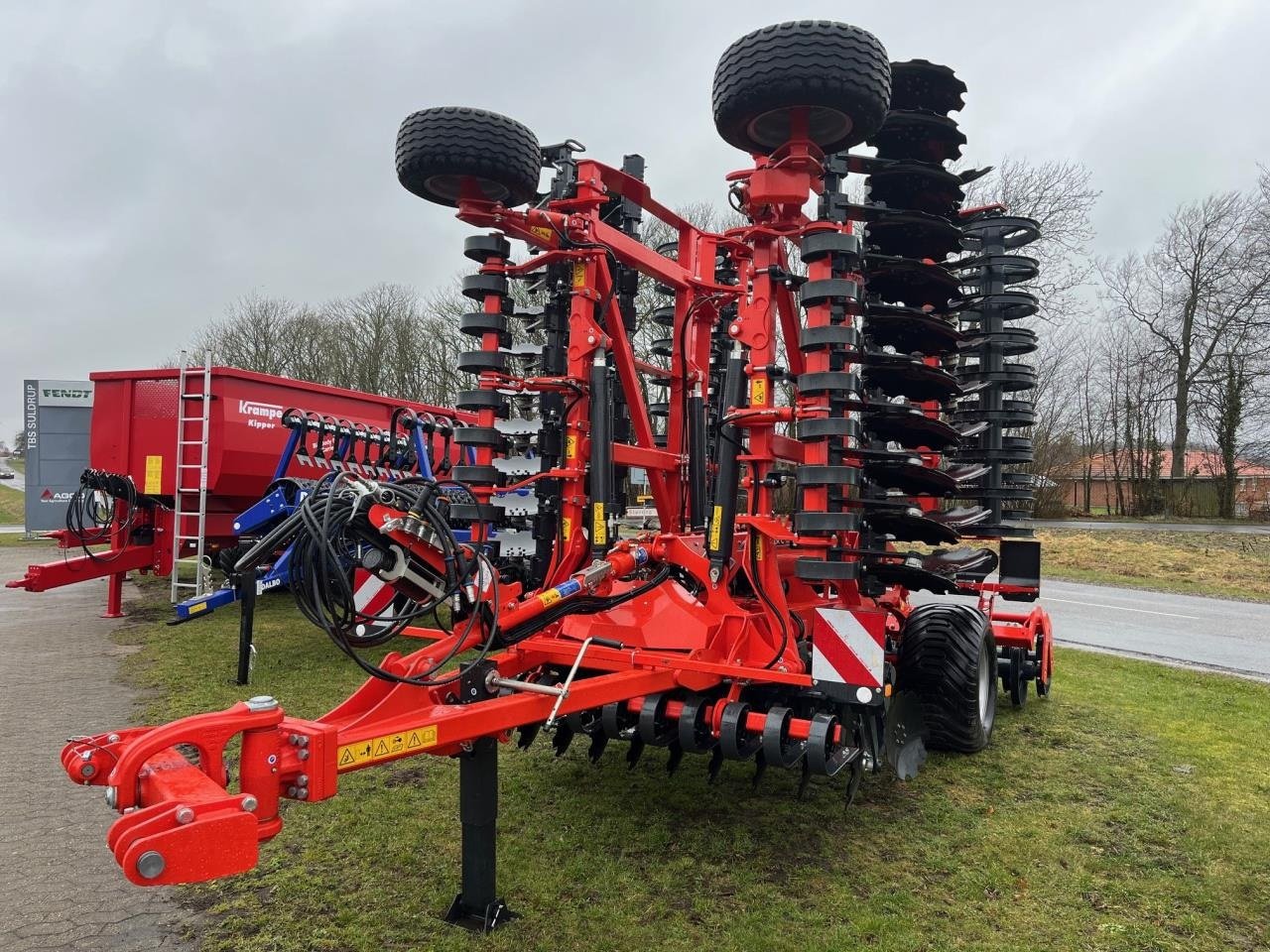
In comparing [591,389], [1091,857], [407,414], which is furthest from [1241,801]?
[407,414]

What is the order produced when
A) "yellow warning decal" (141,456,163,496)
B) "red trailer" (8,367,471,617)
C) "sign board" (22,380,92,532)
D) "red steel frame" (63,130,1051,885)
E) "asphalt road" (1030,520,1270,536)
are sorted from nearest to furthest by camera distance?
"red steel frame" (63,130,1051,885)
"red trailer" (8,367,471,617)
"yellow warning decal" (141,456,163,496)
"sign board" (22,380,92,532)
"asphalt road" (1030,520,1270,536)

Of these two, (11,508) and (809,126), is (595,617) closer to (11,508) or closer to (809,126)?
(809,126)

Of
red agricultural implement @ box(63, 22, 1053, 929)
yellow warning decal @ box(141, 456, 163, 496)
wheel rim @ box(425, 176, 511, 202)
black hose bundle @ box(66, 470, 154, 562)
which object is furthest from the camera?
yellow warning decal @ box(141, 456, 163, 496)

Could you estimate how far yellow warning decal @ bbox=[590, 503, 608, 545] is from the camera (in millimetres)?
4641

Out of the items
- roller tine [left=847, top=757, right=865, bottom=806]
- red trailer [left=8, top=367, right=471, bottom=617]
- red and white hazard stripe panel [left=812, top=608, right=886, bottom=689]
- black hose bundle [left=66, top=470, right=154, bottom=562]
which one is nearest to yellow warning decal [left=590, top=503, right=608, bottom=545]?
red and white hazard stripe panel [left=812, top=608, right=886, bottom=689]

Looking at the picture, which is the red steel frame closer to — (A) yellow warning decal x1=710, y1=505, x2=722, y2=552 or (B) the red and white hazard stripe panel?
(B) the red and white hazard stripe panel

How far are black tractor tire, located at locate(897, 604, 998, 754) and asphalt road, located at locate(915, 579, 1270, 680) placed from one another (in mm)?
4647

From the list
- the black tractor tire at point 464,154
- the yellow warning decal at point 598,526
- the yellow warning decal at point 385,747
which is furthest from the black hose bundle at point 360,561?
the black tractor tire at point 464,154

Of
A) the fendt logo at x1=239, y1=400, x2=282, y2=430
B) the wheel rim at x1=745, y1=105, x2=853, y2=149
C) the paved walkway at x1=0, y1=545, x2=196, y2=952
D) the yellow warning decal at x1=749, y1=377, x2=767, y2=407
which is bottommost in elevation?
the paved walkway at x1=0, y1=545, x2=196, y2=952

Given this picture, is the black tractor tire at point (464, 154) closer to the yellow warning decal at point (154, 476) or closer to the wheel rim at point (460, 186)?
the wheel rim at point (460, 186)

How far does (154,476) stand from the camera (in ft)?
30.6

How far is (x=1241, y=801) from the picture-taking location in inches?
183

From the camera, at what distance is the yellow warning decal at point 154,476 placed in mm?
9273

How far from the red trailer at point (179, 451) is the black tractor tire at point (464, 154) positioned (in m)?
5.31
